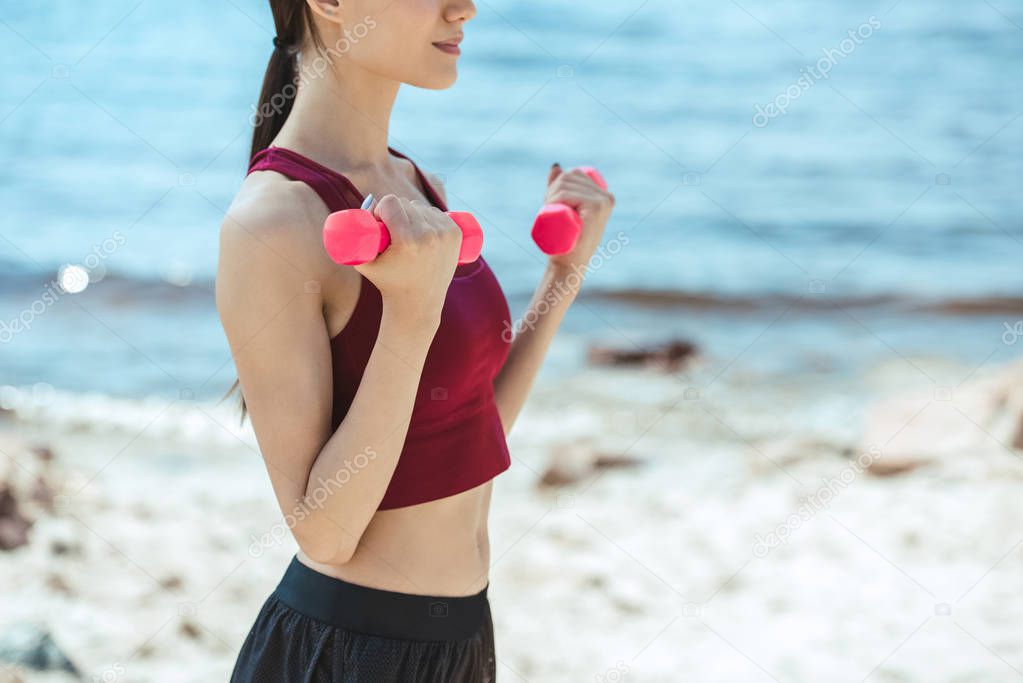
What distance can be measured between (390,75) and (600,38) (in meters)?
18.8

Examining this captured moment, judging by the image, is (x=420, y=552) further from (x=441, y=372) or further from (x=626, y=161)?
(x=626, y=161)

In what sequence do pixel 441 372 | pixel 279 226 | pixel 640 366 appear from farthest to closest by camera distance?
pixel 640 366 → pixel 441 372 → pixel 279 226

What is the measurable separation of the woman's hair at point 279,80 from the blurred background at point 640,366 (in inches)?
90.9

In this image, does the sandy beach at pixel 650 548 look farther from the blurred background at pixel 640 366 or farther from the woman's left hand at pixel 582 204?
the woman's left hand at pixel 582 204

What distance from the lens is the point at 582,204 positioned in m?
2.09

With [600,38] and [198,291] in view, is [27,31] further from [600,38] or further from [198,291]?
[198,291]

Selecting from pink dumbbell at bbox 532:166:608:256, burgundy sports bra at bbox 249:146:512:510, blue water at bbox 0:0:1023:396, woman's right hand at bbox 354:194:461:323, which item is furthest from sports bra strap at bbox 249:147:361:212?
blue water at bbox 0:0:1023:396

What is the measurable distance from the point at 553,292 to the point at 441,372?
0.52 m

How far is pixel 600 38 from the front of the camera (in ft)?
65.2

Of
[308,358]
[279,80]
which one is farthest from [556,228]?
[308,358]

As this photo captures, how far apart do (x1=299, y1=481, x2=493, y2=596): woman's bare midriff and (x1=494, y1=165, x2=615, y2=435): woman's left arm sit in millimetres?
322

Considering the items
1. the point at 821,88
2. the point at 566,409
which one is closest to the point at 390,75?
the point at 566,409

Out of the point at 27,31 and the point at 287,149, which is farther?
the point at 27,31

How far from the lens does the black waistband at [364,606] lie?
5.56ft
